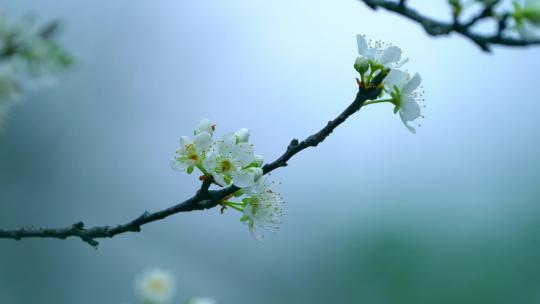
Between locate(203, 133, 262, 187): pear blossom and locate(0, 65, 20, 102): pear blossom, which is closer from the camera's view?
locate(0, 65, 20, 102): pear blossom

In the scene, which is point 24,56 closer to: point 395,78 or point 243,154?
point 243,154

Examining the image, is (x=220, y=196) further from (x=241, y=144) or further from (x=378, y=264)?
(x=378, y=264)

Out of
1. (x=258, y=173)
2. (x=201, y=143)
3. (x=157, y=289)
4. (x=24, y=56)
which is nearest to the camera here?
(x=24, y=56)

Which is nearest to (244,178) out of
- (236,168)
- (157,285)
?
(236,168)

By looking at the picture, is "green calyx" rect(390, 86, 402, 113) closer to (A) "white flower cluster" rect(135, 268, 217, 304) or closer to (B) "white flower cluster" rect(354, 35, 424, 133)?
(B) "white flower cluster" rect(354, 35, 424, 133)

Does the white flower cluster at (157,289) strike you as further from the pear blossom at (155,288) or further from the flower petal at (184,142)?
the flower petal at (184,142)

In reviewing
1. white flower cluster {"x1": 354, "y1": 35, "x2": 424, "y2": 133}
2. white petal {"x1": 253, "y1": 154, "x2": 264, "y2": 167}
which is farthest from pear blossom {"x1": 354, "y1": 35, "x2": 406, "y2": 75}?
white petal {"x1": 253, "y1": 154, "x2": 264, "y2": 167}

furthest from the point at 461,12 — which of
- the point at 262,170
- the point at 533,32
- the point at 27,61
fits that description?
the point at 27,61
